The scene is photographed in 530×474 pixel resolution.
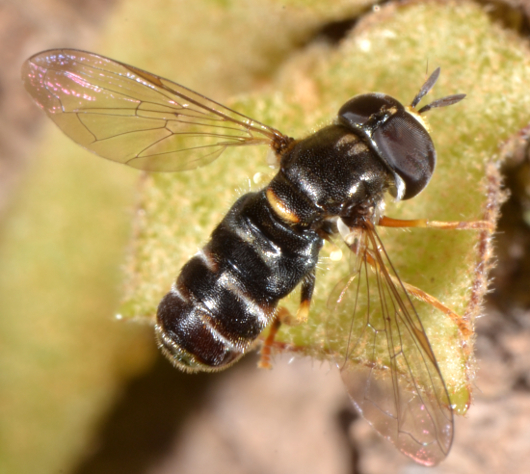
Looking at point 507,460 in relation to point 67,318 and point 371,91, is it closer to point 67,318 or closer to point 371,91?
point 371,91

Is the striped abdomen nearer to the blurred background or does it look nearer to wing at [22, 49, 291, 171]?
wing at [22, 49, 291, 171]

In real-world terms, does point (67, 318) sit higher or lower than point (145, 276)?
lower

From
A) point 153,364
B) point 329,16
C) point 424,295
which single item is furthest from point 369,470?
point 329,16

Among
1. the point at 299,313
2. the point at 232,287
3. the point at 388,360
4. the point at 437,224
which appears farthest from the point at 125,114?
the point at 388,360

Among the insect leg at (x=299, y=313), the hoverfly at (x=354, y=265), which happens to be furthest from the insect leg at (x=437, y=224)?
the insect leg at (x=299, y=313)

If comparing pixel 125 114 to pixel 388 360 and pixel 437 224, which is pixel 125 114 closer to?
pixel 437 224
